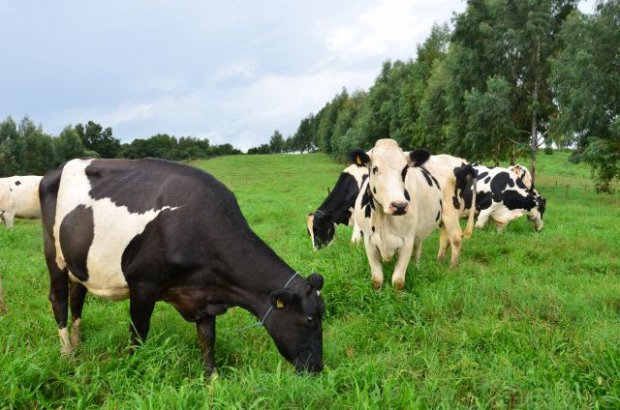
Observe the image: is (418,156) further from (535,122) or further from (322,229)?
(535,122)

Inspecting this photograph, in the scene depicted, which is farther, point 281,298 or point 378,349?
point 378,349

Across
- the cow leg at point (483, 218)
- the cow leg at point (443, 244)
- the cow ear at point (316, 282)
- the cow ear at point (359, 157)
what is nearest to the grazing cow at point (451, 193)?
the cow leg at point (443, 244)

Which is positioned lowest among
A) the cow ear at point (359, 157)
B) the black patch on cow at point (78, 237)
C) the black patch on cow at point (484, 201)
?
the black patch on cow at point (484, 201)

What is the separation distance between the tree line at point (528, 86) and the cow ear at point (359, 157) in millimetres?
18529

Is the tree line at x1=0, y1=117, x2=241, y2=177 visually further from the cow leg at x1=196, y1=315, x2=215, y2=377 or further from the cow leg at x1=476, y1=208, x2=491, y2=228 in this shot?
the cow leg at x1=196, y1=315, x2=215, y2=377

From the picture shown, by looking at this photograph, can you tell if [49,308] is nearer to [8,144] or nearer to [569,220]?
[569,220]

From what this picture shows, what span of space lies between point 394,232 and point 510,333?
210 centimetres

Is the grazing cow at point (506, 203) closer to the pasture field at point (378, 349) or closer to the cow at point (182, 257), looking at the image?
the pasture field at point (378, 349)

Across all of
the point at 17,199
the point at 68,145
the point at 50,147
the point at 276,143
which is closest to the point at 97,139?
the point at 68,145

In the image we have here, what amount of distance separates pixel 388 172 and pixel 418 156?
762 mm

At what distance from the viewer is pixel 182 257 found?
393 cm

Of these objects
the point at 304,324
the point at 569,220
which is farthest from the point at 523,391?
the point at 569,220

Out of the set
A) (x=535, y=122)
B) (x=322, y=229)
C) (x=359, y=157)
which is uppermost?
(x=535, y=122)

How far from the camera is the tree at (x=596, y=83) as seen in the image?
21.8 m
